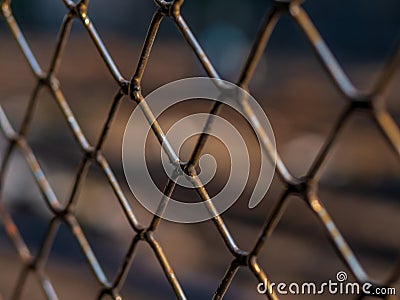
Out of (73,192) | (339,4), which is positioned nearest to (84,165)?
(73,192)

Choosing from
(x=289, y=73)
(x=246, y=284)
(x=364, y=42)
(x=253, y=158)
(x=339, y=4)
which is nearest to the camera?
(x=246, y=284)

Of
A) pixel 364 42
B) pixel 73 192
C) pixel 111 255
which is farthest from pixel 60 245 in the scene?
pixel 364 42

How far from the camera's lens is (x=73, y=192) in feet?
1.53

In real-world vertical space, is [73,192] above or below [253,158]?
below

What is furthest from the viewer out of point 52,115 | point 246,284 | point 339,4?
point 339,4

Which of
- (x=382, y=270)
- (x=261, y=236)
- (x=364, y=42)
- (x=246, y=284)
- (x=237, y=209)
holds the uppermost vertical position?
(x=364, y=42)

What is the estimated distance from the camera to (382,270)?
64.9 inches

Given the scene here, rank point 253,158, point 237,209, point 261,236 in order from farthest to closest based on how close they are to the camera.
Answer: point 253,158 < point 237,209 < point 261,236

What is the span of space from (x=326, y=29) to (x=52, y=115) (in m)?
1.73

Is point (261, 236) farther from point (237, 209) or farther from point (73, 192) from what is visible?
point (237, 209)

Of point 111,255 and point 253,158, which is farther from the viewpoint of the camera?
point 253,158

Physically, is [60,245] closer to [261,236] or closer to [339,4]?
[261,236]

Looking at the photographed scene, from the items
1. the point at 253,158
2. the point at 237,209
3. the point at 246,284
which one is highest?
the point at 253,158

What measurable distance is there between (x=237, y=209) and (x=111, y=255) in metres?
0.43
